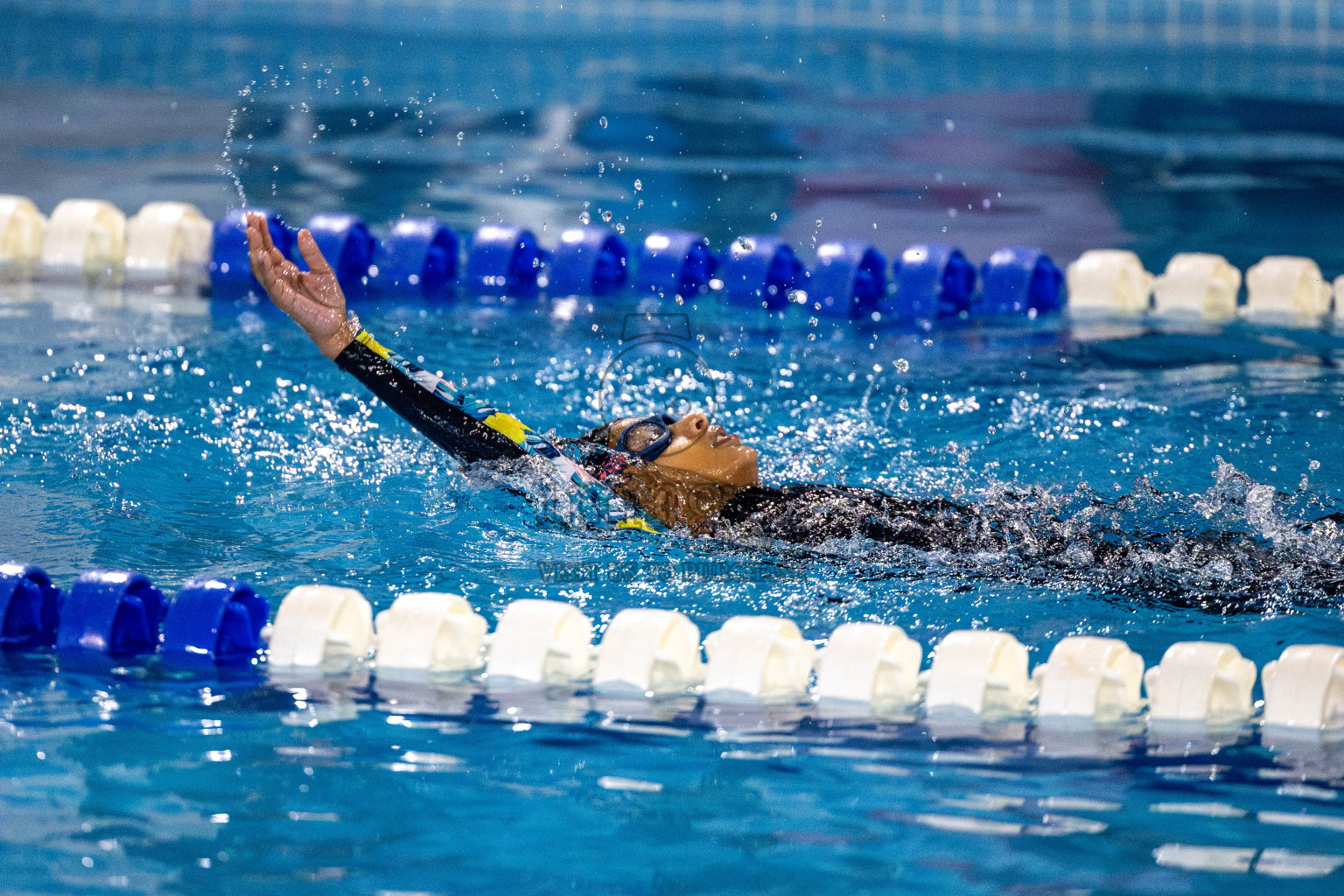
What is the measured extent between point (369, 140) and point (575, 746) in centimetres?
694

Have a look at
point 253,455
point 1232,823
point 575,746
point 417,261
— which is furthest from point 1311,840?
point 417,261

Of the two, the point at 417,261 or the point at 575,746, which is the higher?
the point at 417,261

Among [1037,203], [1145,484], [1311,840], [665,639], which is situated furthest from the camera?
[1037,203]

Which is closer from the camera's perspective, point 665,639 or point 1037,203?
point 665,639

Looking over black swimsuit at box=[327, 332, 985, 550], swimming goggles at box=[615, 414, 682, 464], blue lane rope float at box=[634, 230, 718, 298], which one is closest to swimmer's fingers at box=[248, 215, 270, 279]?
black swimsuit at box=[327, 332, 985, 550]

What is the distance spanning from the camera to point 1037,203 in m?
7.89

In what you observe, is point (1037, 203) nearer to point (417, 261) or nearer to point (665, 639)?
point (417, 261)

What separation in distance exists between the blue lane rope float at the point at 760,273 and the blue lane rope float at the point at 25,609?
3.45m

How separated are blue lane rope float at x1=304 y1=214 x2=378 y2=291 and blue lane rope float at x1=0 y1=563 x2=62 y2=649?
317 centimetres

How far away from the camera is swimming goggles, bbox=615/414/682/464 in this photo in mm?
3492

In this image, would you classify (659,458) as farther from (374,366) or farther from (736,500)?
(374,366)

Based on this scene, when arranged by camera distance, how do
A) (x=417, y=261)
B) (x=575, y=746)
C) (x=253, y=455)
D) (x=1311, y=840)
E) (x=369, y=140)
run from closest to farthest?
(x=1311, y=840)
(x=575, y=746)
(x=253, y=455)
(x=417, y=261)
(x=369, y=140)

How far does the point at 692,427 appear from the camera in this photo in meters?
3.49

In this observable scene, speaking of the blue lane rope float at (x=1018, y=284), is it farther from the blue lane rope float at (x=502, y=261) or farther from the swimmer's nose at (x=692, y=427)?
the swimmer's nose at (x=692, y=427)
